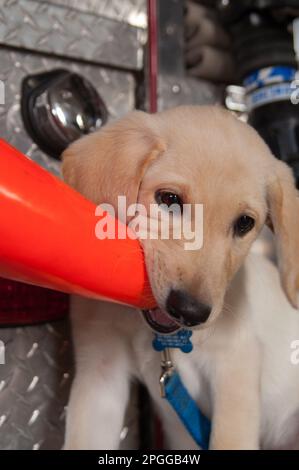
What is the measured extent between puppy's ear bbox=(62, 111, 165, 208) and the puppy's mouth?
0.76ft

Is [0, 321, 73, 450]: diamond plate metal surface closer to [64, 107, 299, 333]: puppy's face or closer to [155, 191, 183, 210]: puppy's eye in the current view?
[64, 107, 299, 333]: puppy's face

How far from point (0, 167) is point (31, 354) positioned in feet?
2.27

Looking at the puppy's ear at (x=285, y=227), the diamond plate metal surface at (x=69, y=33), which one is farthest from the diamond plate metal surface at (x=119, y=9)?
the puppy's ear at (x=285, y=227)

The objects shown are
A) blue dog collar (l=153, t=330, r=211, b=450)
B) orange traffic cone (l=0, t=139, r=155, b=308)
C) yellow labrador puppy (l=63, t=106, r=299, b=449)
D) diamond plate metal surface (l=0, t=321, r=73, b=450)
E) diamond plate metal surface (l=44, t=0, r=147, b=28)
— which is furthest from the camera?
diamond plate metal surface (l=44, t=0, r=147, b=28)

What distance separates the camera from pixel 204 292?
1013mm

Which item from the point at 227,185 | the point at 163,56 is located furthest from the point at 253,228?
the point at 163,56

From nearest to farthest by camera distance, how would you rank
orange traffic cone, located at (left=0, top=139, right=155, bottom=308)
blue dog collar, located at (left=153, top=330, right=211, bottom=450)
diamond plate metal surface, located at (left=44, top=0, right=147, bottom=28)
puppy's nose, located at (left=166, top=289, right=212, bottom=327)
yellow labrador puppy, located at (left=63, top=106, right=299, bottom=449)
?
orange traffic cone, located at (left=0, top=139, right=155, bottom=308) → puppy's nose, located at (left=166, top=289, right=212, bottom=327) → yellow labrador puppy, located at (left=63, top=106, right=299, bottom=449) → blue dog collar, located at (left=153, top=330, right=211, bottom=450) → diamond plate metal surface, located at (left=44, top=0, right=147, bottom=28)

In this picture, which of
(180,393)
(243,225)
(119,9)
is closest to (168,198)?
(243,225)

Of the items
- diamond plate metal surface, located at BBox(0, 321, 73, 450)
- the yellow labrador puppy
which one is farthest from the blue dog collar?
diamond plate metal surface, located at BBox(0, 321, 73, 450)

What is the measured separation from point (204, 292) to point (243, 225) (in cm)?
24

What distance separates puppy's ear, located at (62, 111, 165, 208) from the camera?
1.10m

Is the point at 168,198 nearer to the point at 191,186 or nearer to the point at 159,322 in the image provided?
the point at 191,186

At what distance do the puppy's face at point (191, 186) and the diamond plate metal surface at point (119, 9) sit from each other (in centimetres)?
52
